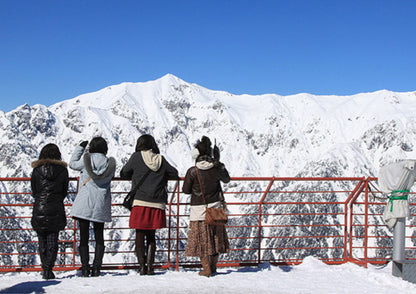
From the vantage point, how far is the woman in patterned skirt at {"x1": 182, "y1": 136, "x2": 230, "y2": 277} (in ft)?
23.7

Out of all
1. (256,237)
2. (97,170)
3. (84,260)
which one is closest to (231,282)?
(256,237)

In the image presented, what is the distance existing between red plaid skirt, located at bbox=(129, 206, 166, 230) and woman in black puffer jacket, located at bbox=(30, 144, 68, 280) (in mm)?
1057

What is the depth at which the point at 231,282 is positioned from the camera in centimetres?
A: 693

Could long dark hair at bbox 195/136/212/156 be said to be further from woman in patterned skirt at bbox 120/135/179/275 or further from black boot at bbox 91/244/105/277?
black boot at bbox 91/244/105/277

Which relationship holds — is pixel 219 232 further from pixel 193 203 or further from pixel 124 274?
pixel 124 274

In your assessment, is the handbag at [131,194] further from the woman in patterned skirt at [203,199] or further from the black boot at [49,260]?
the black boot at [49,260]

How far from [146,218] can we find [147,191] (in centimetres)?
40

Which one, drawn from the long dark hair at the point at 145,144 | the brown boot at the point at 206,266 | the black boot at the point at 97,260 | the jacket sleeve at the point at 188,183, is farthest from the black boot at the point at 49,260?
the brown boot at the point at 206,266

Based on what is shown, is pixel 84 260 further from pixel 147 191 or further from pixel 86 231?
pixel 147 191

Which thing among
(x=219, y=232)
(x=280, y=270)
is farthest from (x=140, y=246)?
(x=280, y=270)

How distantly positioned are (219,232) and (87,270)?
Answer: 211 centimetres

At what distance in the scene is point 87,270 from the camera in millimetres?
7191

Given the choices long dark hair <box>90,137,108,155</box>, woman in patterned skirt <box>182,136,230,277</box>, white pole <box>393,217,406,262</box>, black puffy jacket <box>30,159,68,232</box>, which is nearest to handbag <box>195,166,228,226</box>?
woman in patterned skirt <box>182,136,230,277</box>

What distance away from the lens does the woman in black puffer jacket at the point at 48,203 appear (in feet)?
22.5
